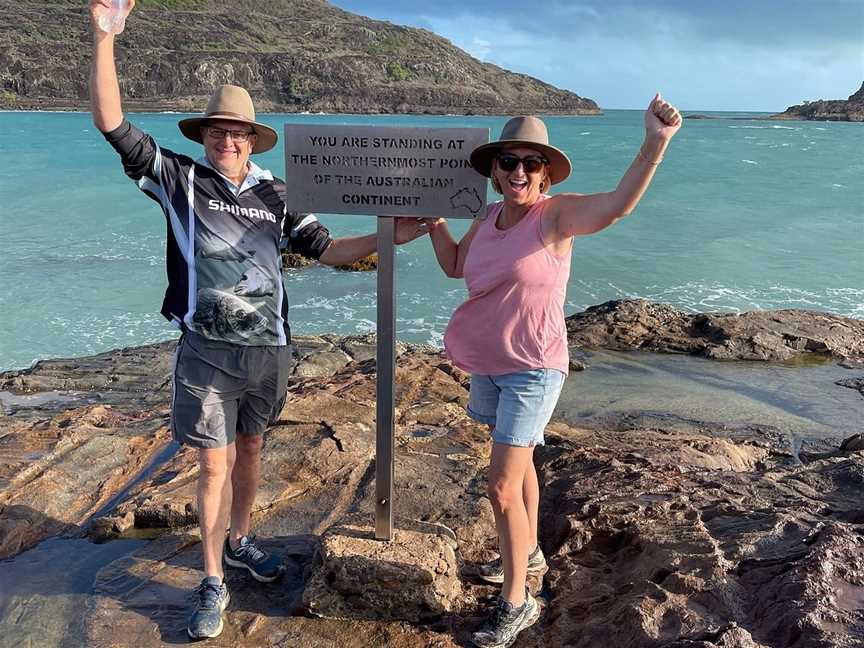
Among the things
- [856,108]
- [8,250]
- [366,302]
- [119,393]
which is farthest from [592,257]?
[856,108]

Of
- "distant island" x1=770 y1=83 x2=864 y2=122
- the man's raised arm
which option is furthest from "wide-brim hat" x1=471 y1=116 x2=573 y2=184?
"distant island" x1=770 y1=83 x2=864 y2=122

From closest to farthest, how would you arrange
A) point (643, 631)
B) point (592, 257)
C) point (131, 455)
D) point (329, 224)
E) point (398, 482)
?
point (643, 631), point (398, 482), point (131, 455), point (592, 257), point (329, 224)

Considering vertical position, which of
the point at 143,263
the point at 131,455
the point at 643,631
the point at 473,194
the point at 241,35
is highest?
the point at 241,35

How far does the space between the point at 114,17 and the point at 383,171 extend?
110 cm

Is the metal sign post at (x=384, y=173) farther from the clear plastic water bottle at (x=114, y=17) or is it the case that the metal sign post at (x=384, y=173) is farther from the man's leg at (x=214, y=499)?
the man's leg at (x=214, y=499)

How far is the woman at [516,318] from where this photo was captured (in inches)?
99.7

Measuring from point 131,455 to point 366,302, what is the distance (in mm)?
7250

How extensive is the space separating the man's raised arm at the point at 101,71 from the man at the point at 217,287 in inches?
2.6

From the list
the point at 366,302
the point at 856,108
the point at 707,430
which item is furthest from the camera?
the point at 856,108

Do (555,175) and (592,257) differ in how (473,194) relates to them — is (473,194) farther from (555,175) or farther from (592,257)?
(592,257)

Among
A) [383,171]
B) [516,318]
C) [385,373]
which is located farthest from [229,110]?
[516,318]

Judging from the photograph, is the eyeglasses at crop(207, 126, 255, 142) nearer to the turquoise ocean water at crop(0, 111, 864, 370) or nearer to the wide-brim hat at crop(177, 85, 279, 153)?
the wide-brim hat at crop(177, 85, 279, 153)

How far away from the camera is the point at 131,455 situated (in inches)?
185

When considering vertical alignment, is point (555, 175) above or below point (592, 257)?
above
